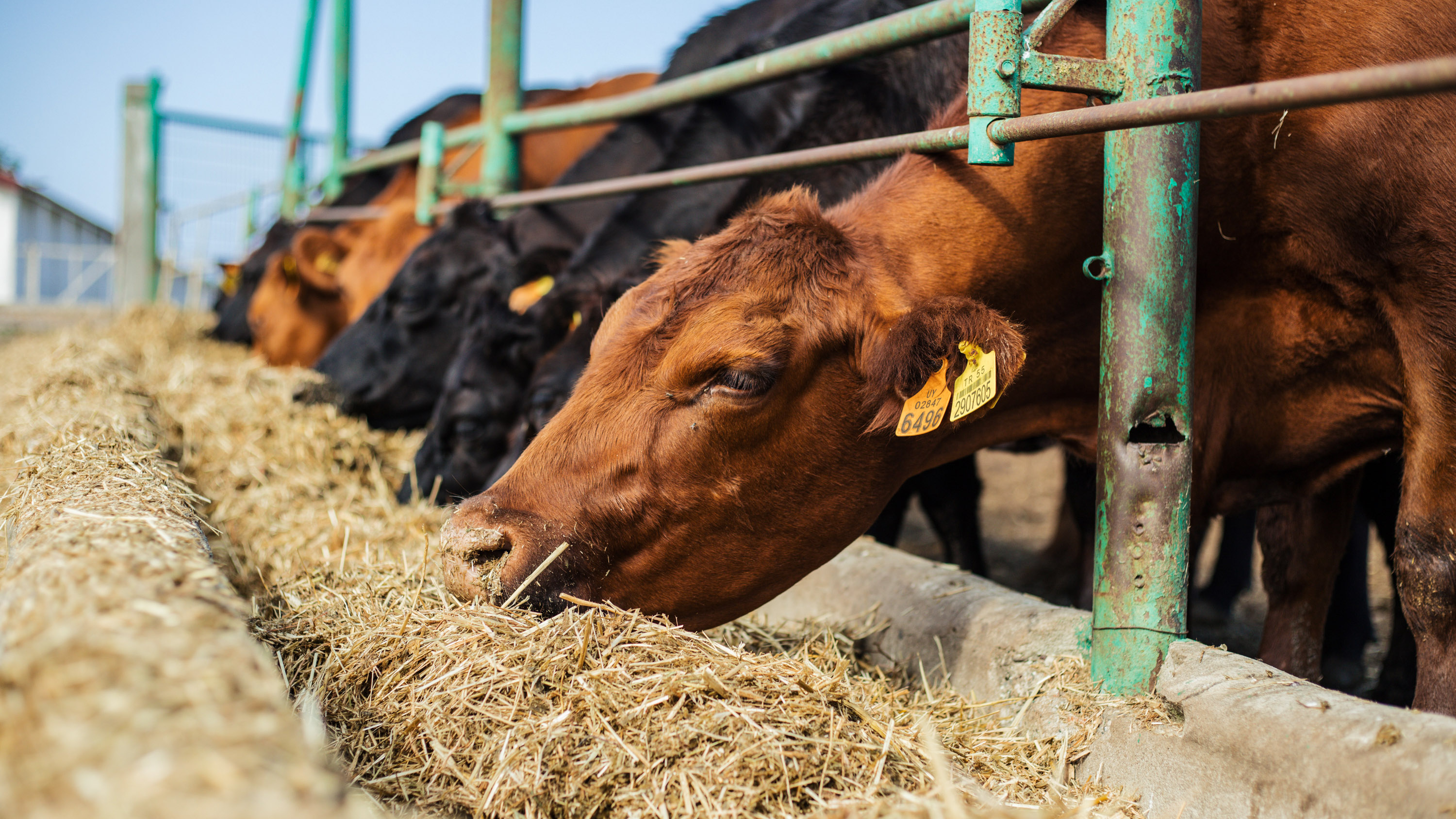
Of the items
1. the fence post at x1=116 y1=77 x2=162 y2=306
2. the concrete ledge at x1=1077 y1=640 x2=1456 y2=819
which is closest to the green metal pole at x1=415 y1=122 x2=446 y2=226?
the concrete ledge at x1=1077 y1=640 x2=1456 y2=819

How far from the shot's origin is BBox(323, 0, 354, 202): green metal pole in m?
10.1

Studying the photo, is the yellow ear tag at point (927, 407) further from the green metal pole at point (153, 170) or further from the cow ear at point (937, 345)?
the green metal pole at point (153, 170)

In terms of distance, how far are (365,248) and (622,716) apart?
21.7 feet

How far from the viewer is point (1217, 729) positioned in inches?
66.4

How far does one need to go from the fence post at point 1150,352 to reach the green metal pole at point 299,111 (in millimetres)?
10961

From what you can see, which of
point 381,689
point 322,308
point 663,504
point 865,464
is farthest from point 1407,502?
point 322,308

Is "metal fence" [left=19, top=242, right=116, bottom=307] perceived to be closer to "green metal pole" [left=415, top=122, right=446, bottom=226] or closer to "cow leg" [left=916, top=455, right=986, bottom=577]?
"green metal pole" [left=415, top=122, right=446, bottom=226]

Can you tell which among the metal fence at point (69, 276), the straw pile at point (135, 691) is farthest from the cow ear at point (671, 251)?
the metal fence at point (69, 276)

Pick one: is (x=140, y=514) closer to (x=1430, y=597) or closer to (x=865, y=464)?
(x=865, y=464)

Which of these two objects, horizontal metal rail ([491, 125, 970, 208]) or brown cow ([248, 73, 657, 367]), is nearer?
horizontal metal rail ([491, 125, 970, 208])

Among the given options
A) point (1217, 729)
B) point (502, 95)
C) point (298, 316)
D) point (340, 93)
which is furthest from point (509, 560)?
point (340, 93)

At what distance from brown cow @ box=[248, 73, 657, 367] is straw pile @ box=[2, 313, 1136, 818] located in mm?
4607

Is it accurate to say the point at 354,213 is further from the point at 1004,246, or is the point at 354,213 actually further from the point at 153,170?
the point at 1004,246

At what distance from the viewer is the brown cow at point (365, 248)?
21.9 ft
